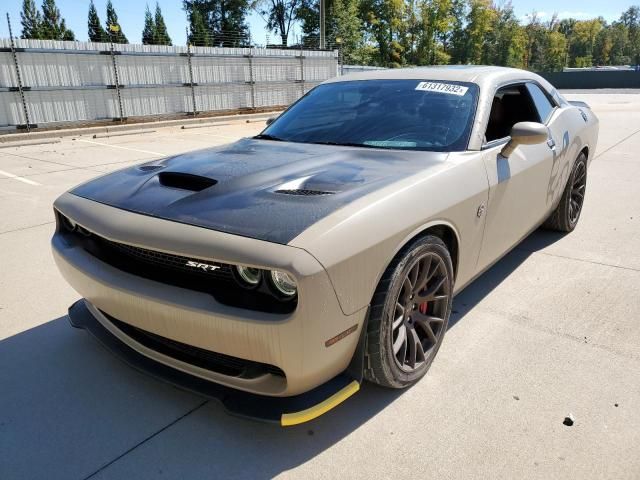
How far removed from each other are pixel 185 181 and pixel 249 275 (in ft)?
2.49

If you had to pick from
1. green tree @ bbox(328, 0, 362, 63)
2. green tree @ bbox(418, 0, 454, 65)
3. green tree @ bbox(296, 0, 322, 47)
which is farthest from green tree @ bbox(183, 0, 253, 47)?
green tree @ bbox(418, 0, 454, 65)

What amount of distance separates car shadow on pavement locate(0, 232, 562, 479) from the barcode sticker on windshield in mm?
1840

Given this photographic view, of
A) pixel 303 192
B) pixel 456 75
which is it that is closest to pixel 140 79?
pixel 456 75

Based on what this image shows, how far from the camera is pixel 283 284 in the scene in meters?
1.84

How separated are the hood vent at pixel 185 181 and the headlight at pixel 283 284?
2.24 ft

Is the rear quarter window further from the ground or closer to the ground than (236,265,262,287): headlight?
further from the ground

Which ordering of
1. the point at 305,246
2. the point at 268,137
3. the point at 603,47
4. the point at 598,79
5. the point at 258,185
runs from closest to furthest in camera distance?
1. the point at 305,246
2. the point at 258,185
3. the point at 268,137
4. the point at 598,79
5. the point at 603,47

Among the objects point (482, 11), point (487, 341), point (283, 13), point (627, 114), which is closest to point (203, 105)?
point (627, 114)

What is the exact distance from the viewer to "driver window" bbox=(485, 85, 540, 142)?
3.39 m

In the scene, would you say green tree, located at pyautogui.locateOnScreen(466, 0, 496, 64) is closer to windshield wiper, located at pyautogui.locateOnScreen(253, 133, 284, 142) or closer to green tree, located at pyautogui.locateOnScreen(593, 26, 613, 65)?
green tree, located at pyautogui.locateOnScreen(593, 26, 613, 65)

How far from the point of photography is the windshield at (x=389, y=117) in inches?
114

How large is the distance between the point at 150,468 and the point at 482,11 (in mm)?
66714

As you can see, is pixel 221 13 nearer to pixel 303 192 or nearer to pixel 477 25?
pixel 477 25

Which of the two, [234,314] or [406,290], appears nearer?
[234,314]
